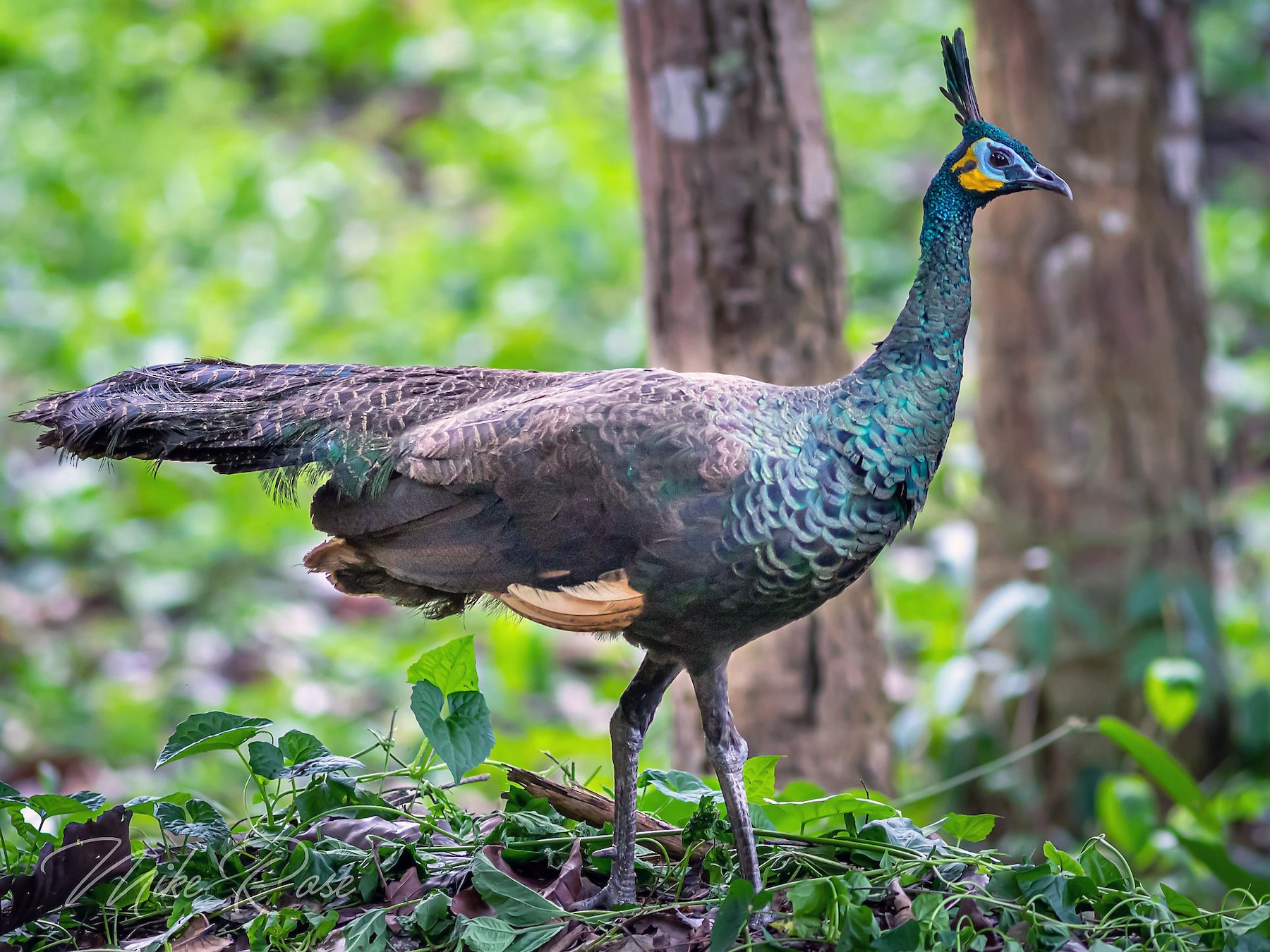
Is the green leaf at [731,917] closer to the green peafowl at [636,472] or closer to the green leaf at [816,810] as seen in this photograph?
the green peafowl at [636,472]

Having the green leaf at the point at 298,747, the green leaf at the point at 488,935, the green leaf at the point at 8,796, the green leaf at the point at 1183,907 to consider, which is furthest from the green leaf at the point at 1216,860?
the green leaf at the point at 8,796

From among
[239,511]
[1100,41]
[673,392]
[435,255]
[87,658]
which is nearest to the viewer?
[673,392]

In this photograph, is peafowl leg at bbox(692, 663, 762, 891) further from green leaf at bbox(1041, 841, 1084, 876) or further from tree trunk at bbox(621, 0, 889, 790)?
tree trunk at bbox(621, 0, 889, 790)

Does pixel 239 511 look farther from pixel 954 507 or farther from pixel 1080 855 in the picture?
pixel 1080 855

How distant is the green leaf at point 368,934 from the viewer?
8.64 feet

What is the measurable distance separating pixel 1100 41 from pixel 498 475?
370cm

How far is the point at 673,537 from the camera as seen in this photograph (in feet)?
8.50

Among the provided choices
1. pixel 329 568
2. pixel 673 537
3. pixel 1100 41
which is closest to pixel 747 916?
pixel 673 537

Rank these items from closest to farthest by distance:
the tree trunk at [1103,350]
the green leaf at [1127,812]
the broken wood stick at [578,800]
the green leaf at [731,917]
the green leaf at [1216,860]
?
the green leaf at [731,917], the broken wood stick at [578,800], the green leaf at [1216,860], the green leaf at [1127,812], the tree trunk at [1103,350]

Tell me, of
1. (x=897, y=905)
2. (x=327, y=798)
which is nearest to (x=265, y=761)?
(x=327, y=798)

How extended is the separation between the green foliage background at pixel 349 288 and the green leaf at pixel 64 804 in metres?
0.63

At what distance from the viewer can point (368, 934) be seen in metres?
2.66

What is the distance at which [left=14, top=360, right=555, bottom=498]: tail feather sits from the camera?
9.17 feet

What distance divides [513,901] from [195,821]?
2.69 ft
